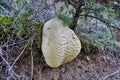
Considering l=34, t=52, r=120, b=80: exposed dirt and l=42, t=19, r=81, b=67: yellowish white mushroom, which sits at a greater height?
l=42, t=19, r=81, b=67: yellowish white mushroom

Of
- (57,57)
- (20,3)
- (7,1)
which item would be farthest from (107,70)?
(7,1)

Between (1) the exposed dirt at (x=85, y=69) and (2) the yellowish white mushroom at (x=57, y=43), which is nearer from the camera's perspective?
(2) the yellowish white mushroom at (x=57, y=43)

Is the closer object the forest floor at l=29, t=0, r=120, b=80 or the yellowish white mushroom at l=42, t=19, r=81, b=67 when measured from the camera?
the yellowish white mushroom at l=42, t=19, r=81, b=67

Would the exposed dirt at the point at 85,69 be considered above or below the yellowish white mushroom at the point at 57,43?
below

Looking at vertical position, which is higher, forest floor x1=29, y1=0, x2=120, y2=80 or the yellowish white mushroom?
the yellowish white mushroom

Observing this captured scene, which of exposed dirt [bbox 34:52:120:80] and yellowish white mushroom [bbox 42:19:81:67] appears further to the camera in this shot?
exposed dirt [bbox 34:52:120:80]

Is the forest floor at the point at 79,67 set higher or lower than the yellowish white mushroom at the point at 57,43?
lower

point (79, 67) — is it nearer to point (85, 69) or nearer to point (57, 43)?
point (85, 69)

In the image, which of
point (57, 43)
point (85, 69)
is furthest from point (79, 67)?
point (57, 43)
